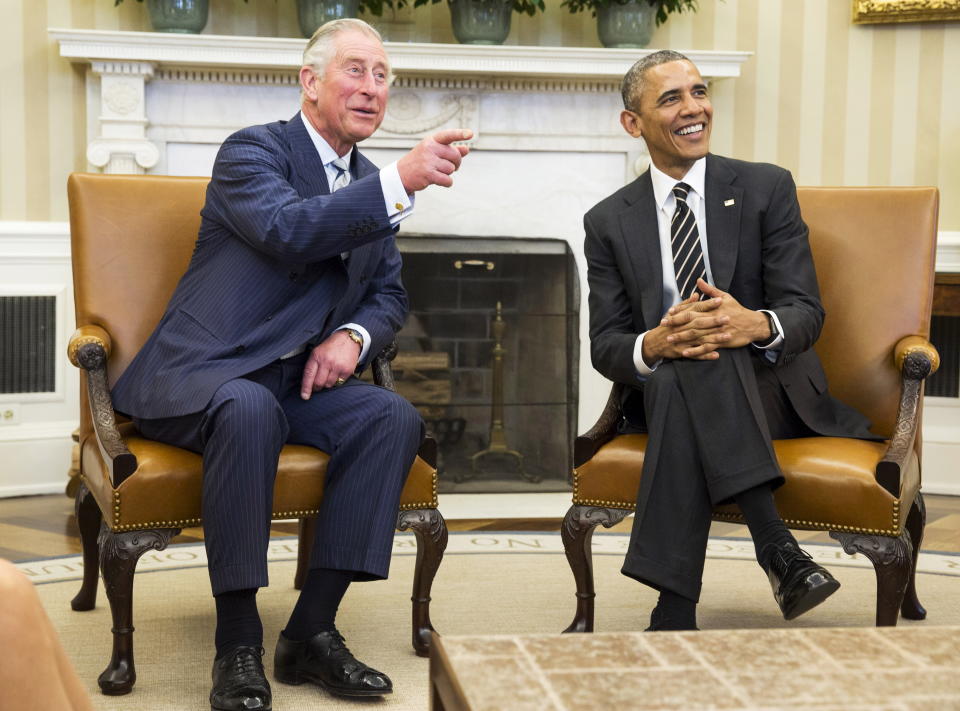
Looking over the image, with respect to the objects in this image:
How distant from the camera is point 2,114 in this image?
401 cm

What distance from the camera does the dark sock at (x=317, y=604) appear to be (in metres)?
2.14

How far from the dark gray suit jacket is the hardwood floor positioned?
1148 mm

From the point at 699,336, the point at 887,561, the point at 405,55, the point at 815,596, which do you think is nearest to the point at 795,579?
the point at 815,596

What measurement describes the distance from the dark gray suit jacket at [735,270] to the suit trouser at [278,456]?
0.55 m

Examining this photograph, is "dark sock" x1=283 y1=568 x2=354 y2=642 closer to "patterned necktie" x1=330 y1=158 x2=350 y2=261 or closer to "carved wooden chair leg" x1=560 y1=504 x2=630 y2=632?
"carved wooden chair leg" x1=560 y1=504 x2=630 y2=632

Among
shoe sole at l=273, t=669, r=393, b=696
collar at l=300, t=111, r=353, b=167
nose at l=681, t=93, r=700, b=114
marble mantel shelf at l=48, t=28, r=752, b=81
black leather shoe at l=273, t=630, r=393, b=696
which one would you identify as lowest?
shoe sole at l=273, t=669, r=393, b=696

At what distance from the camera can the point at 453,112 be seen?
421 centimetres

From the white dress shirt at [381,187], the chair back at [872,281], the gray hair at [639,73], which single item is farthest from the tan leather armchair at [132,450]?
the chair back at [872,281]

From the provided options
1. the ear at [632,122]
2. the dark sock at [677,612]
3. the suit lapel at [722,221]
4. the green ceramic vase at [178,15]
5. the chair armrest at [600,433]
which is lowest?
the dark sock at [677,612]

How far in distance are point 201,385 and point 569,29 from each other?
8.70ft

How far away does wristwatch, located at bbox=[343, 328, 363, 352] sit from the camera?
2.39m

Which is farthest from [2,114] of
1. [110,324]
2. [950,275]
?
[950,275]

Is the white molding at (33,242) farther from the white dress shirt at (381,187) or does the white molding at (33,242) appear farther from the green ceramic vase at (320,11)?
the white dress shirt at (381,187)

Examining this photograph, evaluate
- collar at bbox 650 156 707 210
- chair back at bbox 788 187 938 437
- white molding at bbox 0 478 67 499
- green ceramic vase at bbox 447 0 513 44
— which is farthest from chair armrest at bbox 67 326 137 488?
green ceramic vase at bbox 447 0 513 44
